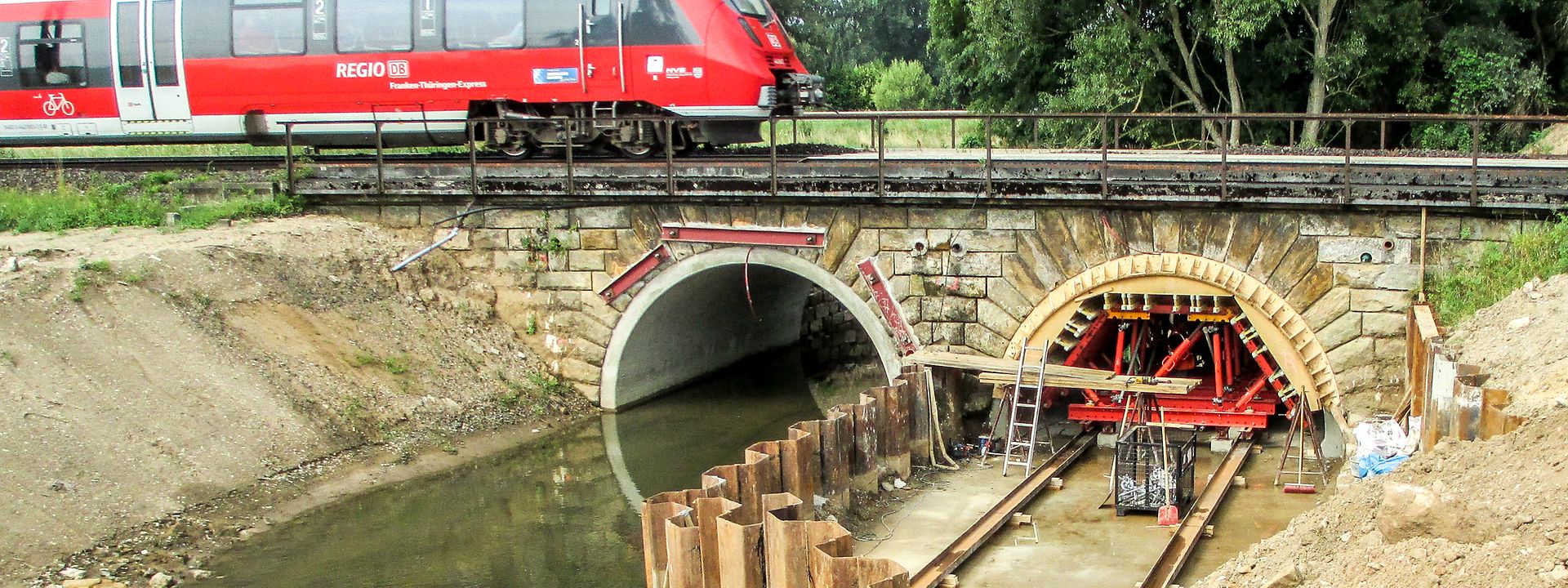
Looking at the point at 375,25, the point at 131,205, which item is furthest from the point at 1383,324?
the point at 131,205

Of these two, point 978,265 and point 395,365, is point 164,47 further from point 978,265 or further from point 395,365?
point 978,265

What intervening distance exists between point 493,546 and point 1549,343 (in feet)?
30.4

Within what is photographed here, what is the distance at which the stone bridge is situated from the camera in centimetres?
1386

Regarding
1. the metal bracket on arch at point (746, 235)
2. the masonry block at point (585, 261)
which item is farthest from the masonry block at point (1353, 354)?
the masonry block at point (585, 261)

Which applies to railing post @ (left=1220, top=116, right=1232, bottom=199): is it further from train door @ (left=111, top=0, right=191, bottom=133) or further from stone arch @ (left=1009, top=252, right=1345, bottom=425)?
train door @ (left=111, top=0, right=191, bottom=133)

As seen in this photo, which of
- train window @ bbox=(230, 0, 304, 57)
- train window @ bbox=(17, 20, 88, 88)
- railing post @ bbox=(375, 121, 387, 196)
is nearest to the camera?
railing post @ bbox=(375, 121, 387, 196)

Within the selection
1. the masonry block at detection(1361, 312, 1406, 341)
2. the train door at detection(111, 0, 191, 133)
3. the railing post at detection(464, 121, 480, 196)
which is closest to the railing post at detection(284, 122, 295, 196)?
the train door at detection(111, 0, 191, 133)

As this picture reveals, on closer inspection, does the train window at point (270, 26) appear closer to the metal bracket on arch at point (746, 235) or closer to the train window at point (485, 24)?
the train window at point (485, 24)

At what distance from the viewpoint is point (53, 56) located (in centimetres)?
1888

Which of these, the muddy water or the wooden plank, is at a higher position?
the wooden plank

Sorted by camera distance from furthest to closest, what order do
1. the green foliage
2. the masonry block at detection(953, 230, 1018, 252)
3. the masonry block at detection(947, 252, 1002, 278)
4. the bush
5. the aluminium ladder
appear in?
1. the bush
2. the green foliage
3. the masonry block at detection(947, 252, 1002, 278)
4. the masonry block at detection(953, 230, 1018, 252)
5. the aluminium ladder

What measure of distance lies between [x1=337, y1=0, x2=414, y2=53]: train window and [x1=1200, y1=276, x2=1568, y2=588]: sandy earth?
1277 cm

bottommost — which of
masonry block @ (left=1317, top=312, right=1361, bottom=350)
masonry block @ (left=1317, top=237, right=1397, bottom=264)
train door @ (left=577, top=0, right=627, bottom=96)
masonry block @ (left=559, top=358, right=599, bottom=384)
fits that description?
masonry block @ (left=559, top=358, right=599, bottom=384)

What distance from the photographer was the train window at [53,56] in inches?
738
